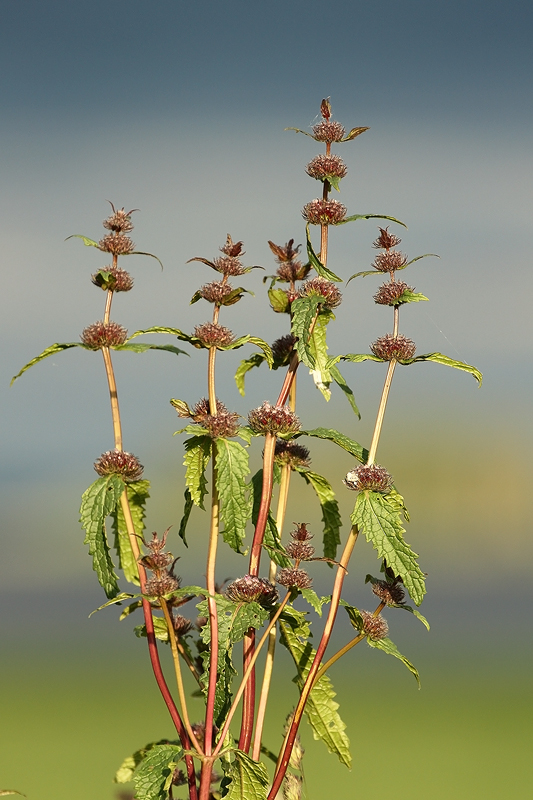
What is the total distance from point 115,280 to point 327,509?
0.94 m

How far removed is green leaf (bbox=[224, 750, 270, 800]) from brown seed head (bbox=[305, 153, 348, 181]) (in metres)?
1.57

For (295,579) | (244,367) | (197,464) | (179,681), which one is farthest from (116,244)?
(179,681)

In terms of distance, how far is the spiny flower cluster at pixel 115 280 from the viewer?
212cm

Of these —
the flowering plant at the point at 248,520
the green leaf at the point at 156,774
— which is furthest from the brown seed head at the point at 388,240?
the green leaf at the point at 156,774

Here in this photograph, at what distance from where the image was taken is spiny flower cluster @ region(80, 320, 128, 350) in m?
2.08

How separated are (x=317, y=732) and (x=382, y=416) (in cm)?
97

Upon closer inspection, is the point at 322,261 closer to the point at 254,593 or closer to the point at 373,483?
the point at 373,483

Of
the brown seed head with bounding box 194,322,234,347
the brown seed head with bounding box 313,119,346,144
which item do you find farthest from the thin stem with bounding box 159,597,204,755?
the brown seed head with bounding box 313,119,346,144

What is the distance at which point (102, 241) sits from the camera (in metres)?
2.18

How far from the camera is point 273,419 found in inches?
79.8

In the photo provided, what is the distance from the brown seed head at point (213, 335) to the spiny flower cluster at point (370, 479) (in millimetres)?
495

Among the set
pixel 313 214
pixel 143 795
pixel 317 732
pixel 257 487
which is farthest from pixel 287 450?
pixel 143 795

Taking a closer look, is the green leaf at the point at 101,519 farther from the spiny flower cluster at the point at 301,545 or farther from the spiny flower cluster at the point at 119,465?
the spiny flower cluster at the point at 301,545

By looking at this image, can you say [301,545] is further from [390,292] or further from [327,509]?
[390,292]
